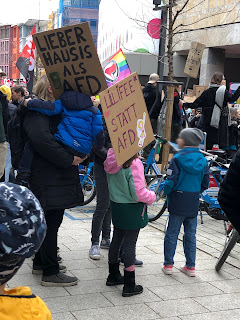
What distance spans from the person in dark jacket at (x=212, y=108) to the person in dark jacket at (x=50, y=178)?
491 cm

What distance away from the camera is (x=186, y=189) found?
5.60 meters

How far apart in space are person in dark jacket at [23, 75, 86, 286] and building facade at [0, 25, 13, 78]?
94780mm

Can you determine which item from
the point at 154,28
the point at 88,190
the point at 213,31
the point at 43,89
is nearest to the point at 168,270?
the point at 43,89

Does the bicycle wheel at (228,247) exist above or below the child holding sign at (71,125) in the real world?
below

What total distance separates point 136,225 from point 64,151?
35.8 inches

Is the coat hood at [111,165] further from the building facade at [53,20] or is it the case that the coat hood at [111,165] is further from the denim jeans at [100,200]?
the building facade at [53,20]

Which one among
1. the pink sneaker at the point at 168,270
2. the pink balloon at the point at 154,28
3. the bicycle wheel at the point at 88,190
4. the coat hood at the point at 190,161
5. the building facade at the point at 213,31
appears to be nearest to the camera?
the coat hood at the point at 190,161

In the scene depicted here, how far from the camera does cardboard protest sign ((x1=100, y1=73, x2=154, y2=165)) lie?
4.64 metres

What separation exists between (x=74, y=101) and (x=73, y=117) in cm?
14

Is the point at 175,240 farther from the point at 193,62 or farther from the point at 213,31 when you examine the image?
the point at 213,31

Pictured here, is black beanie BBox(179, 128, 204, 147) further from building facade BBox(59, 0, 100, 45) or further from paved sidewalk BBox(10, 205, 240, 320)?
building facade BBox(59, 0, 100, 45)

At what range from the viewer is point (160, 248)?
261 inches

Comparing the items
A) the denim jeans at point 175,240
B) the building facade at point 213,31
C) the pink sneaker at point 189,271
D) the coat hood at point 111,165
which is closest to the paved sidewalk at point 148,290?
the pink sneaker at point 189,271

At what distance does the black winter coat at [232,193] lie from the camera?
2602mm
